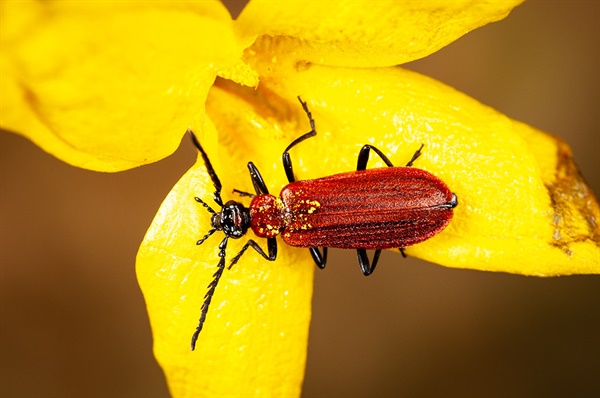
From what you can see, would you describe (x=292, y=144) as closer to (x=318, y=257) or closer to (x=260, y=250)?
(x=260, y=250)

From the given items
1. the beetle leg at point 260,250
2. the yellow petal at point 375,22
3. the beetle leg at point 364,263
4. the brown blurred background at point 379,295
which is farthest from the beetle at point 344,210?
the brown blurred background at point 379,295

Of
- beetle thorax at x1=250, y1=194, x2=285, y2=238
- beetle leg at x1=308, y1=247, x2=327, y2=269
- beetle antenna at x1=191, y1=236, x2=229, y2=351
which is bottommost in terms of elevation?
beetle leg at x1=308, y1=247, x2=327, y2=269

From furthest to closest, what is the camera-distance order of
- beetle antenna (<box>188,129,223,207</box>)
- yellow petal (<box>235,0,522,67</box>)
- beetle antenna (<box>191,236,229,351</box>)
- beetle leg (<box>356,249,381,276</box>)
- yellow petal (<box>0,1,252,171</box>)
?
beetle leg (<box>356,249,381,276</box>), beetle antenna (<box>191,236,229,351</box>), beetle antenna (<box>188,129,223,207</box>), yellow petal (<box>235,0,522,67</box>), yellow petal (<box>0,1,252,171</box>)

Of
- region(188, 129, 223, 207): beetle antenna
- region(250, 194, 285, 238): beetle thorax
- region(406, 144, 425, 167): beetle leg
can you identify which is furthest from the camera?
region(250, 194, 285, 238): beetle thorax

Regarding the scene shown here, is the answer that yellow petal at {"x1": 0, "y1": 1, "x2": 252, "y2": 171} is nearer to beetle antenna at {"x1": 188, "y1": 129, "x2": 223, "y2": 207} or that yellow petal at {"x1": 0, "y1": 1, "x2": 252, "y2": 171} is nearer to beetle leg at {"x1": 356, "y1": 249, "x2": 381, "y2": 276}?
beetle antenna at {"x1": 188, "y1": 129, "x2": 223, "y2": 207}

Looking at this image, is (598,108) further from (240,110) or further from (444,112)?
(240,110)

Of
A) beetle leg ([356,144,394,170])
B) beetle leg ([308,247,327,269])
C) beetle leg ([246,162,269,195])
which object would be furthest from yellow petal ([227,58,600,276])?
beetle leg ([308,247,327,269])

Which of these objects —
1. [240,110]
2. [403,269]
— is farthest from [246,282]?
[403,269]
